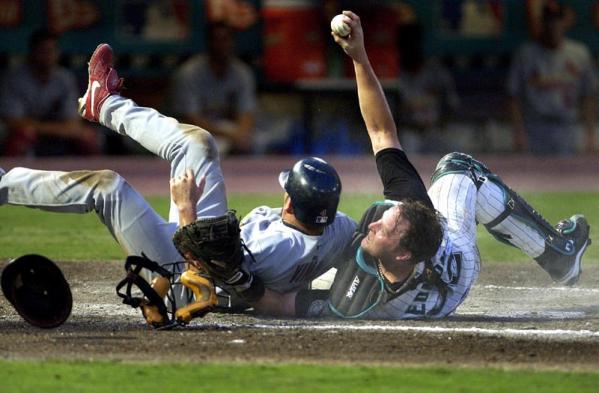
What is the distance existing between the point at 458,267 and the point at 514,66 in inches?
398

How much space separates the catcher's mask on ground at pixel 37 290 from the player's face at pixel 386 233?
57.6 inches

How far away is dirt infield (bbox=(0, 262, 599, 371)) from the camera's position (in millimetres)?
6070

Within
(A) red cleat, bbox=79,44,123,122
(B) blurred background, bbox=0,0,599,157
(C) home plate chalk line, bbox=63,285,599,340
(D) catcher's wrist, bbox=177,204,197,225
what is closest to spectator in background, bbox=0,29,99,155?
(B) blurred background, bbox=0,0,599,157

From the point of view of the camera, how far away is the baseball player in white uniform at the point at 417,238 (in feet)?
22.4

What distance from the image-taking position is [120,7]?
57.1ft

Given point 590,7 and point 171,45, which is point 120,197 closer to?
point 171,45

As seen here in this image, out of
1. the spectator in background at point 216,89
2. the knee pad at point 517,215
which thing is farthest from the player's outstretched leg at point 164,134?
the spectator in background at point 216,89

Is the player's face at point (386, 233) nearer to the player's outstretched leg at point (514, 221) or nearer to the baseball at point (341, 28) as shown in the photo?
the player's outstretched leg at point (514, 221)

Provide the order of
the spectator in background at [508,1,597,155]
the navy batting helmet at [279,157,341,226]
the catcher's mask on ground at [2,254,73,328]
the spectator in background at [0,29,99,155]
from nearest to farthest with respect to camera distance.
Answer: the catcher's mask on ground at [2,254,73,328] < the navy batting helmet at [279,157,341,226] < the spectator in background at [0,29,99,155] < the spectator in background at [508,1,597,155]

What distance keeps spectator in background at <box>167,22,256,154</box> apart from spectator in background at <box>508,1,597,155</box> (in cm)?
324

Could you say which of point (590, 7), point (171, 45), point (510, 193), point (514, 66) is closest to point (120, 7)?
point (171, 45)

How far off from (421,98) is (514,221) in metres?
9.96

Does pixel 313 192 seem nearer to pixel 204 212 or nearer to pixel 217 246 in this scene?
pixel 217 246

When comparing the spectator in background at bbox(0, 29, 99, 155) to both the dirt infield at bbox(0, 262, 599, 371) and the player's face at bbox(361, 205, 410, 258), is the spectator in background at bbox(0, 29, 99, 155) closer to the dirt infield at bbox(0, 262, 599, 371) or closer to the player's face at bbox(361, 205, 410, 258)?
the dirt infield at bbox(0, 262, 599, 371)
